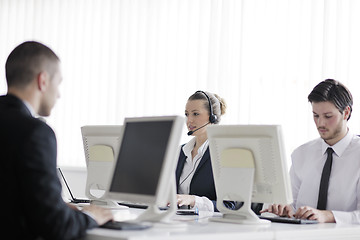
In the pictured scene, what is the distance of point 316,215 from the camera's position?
290 centimetres

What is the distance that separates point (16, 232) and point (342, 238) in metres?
1.48

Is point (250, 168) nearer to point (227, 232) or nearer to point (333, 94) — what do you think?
point (227, 232)

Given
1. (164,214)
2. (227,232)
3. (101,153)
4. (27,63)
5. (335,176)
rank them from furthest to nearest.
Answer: (101,153) < (335,176) < (164,214) < (227,232) < (27,63)

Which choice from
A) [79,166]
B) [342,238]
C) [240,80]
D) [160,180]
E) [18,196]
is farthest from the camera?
[79,166]

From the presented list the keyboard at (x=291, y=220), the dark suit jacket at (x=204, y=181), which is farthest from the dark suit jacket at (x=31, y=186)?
the dark suit jacket at (x=204, y=181)

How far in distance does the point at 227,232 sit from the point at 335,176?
43.2 inches

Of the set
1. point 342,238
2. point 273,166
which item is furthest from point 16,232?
point 342,238

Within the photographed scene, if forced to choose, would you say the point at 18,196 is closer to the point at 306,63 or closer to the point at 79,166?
the point at 306,63

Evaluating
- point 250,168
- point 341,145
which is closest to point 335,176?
point 341,145

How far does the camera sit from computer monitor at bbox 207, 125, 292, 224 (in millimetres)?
2691

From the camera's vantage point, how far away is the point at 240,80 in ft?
16.4

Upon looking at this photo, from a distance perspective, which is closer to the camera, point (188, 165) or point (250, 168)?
point (250, 168)

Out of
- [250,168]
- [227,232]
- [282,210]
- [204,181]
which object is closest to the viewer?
[227,232]

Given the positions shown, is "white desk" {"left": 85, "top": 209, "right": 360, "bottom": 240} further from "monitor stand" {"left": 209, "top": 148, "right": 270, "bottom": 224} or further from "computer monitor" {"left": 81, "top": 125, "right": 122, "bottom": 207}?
"computer monitor" {"left": 81, "top": 125, "right": 122, "bottom": 207}
